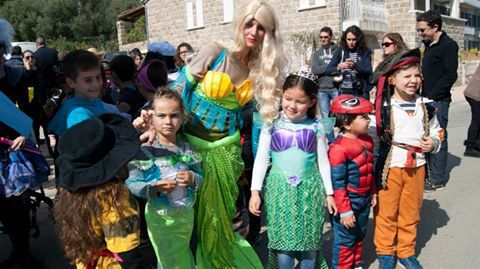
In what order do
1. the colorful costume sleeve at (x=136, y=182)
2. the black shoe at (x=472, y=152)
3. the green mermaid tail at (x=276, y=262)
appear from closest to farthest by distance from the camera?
the colorful costume sleeve at (x=136, y=182), the green mermaid tail at (x=276, y=262), the black shoe at (x=472, y=152)

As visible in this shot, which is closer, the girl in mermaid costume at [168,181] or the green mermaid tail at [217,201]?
the girl in mermaid costume at [168,181]

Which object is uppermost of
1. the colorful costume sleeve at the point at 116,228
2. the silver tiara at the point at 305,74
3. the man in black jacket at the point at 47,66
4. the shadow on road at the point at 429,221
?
the man in black jacket at the point at 47,66

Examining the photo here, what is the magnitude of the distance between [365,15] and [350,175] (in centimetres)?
1706

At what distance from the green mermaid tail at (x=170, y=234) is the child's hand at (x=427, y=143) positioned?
173 centimetres

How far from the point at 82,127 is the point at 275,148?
119 centimetres

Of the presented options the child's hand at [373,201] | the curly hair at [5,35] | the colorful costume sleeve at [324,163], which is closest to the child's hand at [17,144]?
the curly hair at [5,35]

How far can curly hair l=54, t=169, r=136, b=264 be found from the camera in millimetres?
2184

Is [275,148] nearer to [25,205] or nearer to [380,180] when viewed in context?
[380,180]

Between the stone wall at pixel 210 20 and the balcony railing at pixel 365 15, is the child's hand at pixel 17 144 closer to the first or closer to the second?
the stone wall at pixel 210 20

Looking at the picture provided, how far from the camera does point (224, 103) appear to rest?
273 centimetres

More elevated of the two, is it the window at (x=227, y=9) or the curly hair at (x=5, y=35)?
the window at (x=227, y=9)

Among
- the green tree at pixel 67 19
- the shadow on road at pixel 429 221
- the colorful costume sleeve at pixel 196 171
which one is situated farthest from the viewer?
the green tree at pixel 67 19

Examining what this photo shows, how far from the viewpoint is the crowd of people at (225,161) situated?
7.39ft

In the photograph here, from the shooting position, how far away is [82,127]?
229cm
